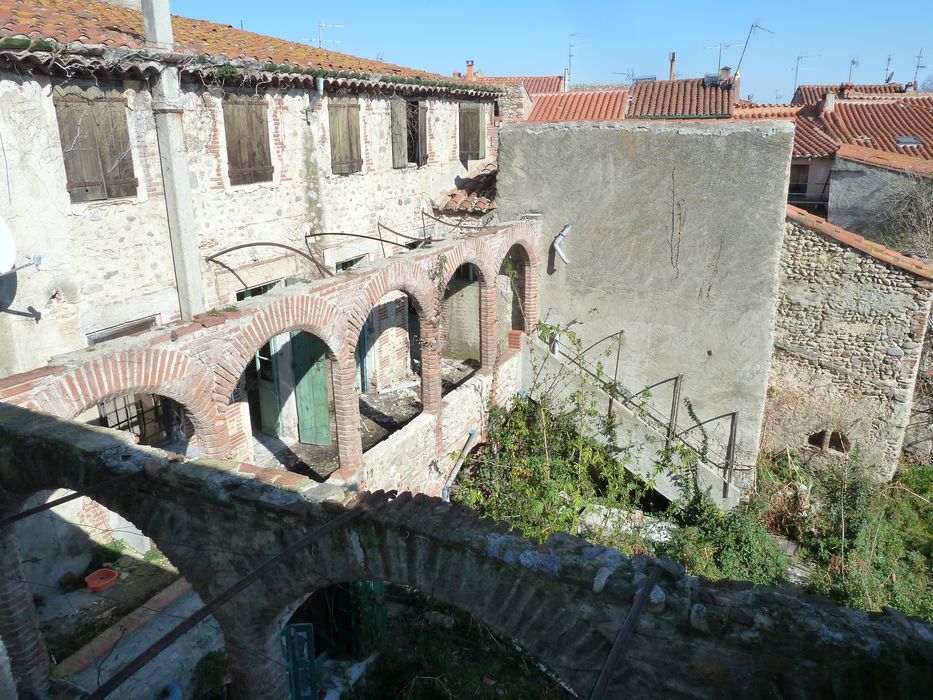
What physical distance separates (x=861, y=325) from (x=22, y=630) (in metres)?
12.4

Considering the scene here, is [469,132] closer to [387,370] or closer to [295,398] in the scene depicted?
[387,370]

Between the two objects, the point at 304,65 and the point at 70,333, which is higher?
the point at 304,65

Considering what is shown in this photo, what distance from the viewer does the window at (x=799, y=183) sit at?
19.9 metres

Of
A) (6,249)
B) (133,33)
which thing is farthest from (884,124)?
(6,249)

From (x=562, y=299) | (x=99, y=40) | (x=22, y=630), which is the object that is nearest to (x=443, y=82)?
(x=562, y=299)

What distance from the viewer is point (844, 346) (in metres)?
12.1

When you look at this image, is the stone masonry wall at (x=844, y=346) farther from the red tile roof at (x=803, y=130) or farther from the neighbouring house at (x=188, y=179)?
the neighbouring house at (x=188, y=179)

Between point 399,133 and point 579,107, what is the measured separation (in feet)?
29.2

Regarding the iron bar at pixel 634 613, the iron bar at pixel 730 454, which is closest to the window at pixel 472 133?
the iron bar at pixel 730 454

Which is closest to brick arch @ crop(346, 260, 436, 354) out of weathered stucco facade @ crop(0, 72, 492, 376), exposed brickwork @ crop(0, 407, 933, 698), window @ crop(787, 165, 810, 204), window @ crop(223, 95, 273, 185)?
weathered stucco facade @ crop(0, 72, 492, 376)

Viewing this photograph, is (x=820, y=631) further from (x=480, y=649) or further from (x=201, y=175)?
(x=201, y=175)

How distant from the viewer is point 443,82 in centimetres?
1358

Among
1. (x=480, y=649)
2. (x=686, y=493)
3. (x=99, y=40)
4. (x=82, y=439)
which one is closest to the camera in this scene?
(x=82, y=439)

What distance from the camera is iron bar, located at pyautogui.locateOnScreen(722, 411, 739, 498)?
11742 millimetres
